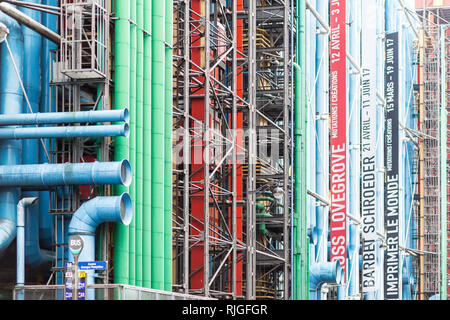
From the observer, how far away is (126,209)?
32906 mm

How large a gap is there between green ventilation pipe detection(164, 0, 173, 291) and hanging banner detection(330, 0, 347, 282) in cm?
2126

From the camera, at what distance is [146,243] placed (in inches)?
1391

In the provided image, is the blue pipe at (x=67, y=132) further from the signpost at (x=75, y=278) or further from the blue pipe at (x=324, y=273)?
the blue pipe at (x=324, y=273)

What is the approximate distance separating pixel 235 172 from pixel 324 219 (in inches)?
577

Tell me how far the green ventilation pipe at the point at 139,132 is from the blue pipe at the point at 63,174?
2555 mm

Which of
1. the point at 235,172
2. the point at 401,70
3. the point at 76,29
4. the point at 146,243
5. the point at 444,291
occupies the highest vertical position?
the point at 401,70

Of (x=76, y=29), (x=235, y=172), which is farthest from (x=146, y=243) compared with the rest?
(x=235, y=172)

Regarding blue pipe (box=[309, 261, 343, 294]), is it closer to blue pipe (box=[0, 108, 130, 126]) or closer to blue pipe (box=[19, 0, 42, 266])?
blue pipe (box=[19, 0, 42, 266])

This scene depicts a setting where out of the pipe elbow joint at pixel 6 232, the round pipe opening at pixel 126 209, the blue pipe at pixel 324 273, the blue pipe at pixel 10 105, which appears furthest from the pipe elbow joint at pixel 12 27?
the blue pipe at pixel 324 273

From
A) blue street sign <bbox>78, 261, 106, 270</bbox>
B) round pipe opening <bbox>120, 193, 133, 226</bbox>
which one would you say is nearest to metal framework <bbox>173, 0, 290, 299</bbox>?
round pipe opening <bbox>120, 193, 133, 226</bbox>

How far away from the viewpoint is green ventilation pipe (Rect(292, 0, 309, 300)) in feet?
176

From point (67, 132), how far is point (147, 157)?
4.09 m
